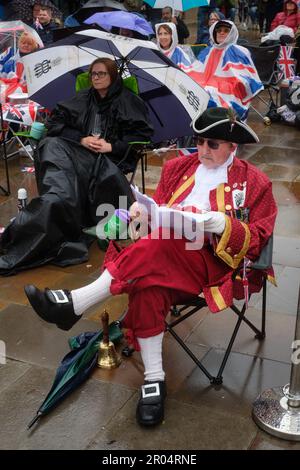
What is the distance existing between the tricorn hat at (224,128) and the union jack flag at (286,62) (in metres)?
6.61

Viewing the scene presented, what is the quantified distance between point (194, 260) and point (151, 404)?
2.38 feet

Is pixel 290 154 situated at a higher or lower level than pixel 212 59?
lower

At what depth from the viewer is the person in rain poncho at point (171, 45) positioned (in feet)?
25.5

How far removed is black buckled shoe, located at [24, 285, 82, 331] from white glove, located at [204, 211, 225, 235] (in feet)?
2.57

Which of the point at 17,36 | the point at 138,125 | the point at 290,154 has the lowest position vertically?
the point at 290,154

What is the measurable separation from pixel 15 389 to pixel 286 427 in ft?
4.53

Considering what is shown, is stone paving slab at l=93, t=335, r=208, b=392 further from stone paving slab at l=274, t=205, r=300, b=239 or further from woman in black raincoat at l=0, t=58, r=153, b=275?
stone paving slab at l=274, t=205, r=300, b=239

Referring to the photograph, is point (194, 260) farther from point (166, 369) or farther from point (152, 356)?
point (166, 369)

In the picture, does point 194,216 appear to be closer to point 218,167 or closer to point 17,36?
point 218,167

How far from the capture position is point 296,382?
2830 mm

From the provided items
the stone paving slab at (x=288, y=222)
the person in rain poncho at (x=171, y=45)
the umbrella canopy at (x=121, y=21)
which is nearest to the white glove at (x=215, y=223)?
the stone paving slab at (x=288, y=222)

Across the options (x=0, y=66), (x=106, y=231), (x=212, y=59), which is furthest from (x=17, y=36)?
(x=106, y=231)

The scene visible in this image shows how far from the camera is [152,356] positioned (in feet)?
Result: 9.90

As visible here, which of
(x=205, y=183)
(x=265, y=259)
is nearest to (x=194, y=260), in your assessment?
(x=265, y=259)
